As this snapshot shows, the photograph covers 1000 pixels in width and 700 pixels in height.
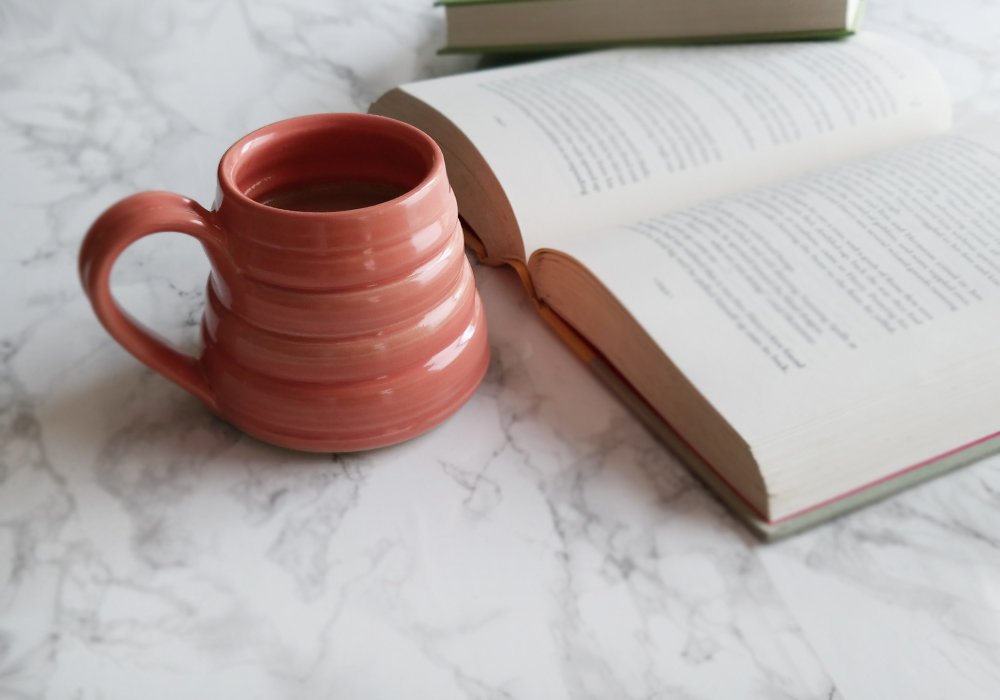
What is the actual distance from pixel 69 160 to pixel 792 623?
0.64 m

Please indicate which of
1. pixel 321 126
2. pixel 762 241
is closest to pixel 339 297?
pixel 321 126

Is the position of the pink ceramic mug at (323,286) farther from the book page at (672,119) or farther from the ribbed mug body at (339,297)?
the book page at (672,119)

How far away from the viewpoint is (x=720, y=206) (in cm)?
62

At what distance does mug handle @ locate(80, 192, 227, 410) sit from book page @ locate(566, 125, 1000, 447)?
212 millimetres

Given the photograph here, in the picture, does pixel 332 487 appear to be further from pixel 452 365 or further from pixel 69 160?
pixel 69 160

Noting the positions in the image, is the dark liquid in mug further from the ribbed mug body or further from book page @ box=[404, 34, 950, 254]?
book page @ box=[404, 34, 950, 254]

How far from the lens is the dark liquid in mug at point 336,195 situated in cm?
53

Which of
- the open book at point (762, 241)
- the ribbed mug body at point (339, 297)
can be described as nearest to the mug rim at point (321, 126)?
the ribbed mug body at point (339, 297)

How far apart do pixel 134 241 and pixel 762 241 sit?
350 mm

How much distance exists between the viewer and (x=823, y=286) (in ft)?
1.79

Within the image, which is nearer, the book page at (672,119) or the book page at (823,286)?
the book page at (823,286)

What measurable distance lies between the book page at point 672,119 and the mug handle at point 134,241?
8.7 inches

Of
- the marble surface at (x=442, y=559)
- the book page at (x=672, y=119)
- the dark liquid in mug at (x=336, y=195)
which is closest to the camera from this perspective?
the marble surface at (x=442, y=559)

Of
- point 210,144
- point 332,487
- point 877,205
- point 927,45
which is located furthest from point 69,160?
point 927,45
